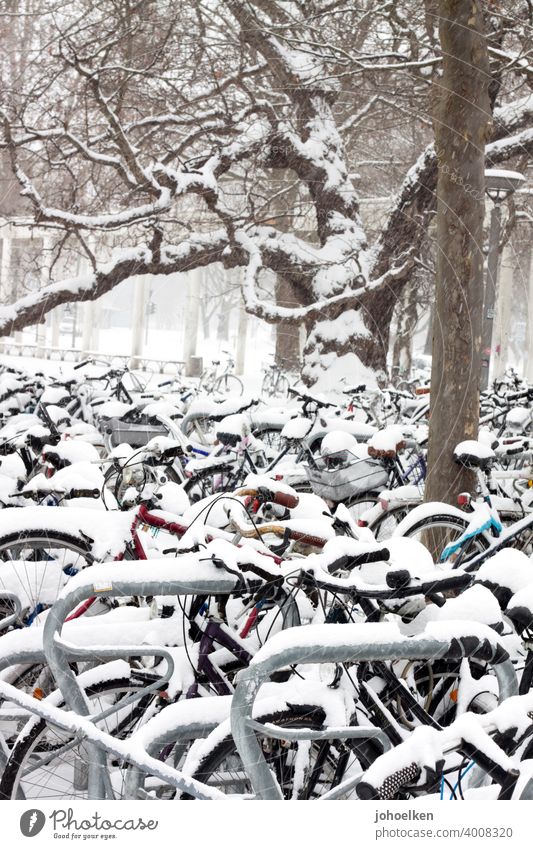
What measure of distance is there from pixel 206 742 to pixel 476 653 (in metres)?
0.60

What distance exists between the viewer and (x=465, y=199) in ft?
13.7

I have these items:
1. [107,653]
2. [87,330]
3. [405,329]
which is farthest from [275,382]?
[107,653]

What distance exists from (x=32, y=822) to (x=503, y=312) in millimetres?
6206

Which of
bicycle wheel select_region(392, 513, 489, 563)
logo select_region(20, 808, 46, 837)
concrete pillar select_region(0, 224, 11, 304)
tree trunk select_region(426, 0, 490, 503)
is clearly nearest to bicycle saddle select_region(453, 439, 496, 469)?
tree trunk select_region(426, 0, 490, 503)

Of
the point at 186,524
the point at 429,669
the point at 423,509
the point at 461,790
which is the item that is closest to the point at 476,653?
the point at 461,790

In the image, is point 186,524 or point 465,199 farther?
point 465,199

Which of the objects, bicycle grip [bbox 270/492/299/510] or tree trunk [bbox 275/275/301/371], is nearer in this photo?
bicycle grip [bbox 270/492/299/510]

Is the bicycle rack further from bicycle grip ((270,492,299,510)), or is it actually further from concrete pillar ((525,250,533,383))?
concrete pillar ((525,250,533,383))

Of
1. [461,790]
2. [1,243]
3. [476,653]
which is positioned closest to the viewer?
[476,653]

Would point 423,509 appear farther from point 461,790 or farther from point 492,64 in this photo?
point 492,64

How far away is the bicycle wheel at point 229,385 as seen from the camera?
686 cm

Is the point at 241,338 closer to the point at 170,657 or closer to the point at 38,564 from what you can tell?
the point at 38,564

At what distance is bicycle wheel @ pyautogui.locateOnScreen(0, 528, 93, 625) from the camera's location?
2.74m

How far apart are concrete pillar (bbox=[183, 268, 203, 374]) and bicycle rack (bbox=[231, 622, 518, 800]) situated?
4850 mm
